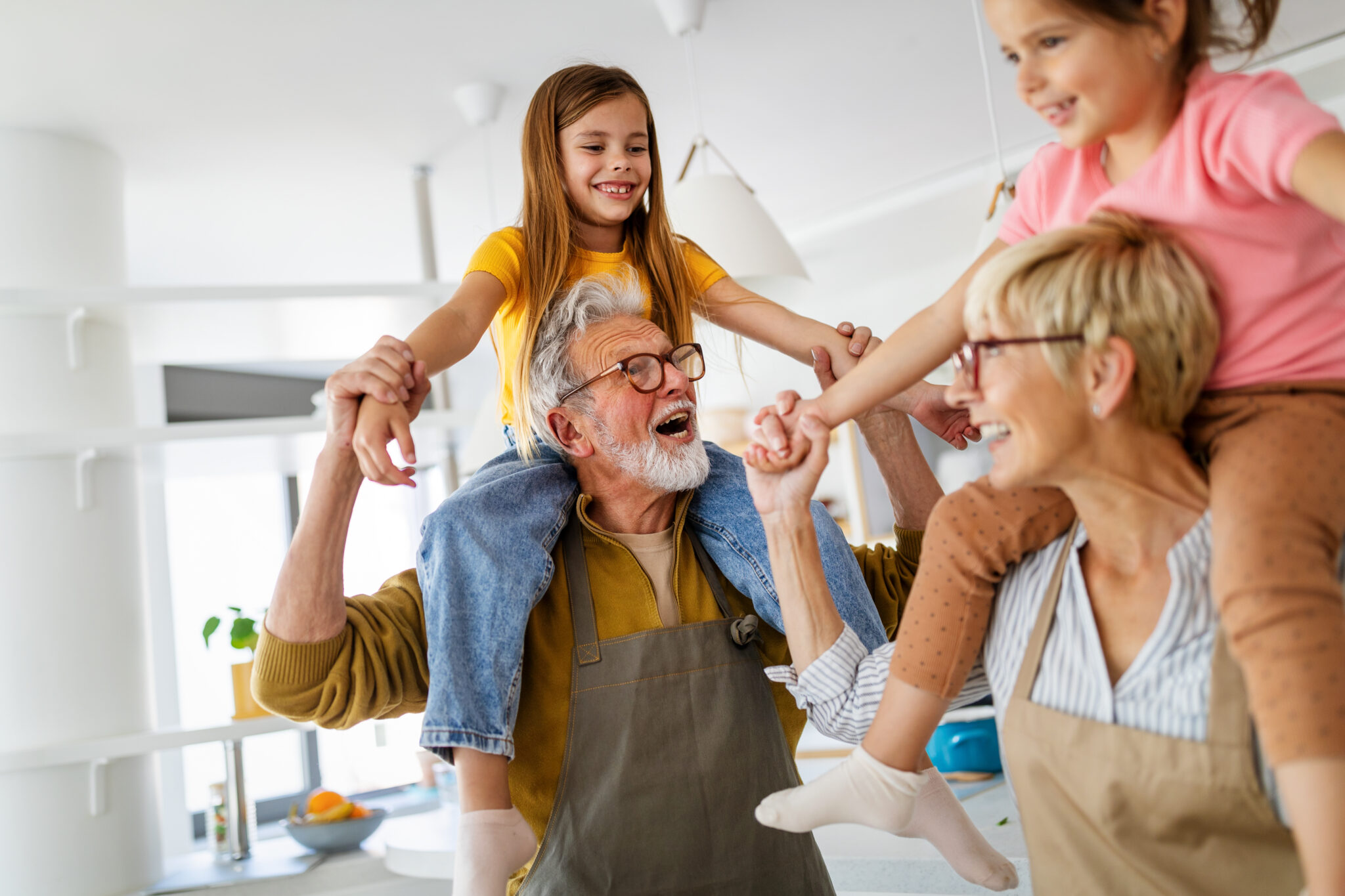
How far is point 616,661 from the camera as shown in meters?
1.59

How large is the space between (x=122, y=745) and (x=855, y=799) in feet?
8.97

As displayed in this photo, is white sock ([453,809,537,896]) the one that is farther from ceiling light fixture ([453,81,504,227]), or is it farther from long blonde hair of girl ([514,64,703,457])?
ceiling light fixture ([453,81,504,227])

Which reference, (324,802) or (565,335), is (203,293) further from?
(565,335)

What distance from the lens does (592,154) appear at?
1.79 meters

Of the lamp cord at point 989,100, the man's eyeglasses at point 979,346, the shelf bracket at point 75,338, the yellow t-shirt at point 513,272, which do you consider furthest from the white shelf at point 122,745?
the man's eyeglasses at point 979,346

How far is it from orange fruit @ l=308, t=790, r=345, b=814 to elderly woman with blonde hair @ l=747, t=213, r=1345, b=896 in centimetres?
307

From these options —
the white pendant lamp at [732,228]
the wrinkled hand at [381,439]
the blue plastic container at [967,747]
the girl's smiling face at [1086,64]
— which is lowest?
→ the blue plastic container at [967,747]

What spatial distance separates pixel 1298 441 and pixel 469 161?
12.6 ft

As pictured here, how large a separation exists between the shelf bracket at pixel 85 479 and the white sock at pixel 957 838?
2.83 m

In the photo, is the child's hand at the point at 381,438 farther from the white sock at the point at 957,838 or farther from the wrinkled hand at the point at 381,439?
the white sock at the point at 957,838

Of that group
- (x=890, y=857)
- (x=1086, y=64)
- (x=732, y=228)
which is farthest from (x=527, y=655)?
(x=732, y=228)

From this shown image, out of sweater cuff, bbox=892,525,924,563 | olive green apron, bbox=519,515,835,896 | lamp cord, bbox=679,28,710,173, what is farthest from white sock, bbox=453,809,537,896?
lamp cord, bbox=679,28,710,173

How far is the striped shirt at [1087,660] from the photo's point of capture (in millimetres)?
967

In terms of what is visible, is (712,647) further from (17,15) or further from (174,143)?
(174,143)
